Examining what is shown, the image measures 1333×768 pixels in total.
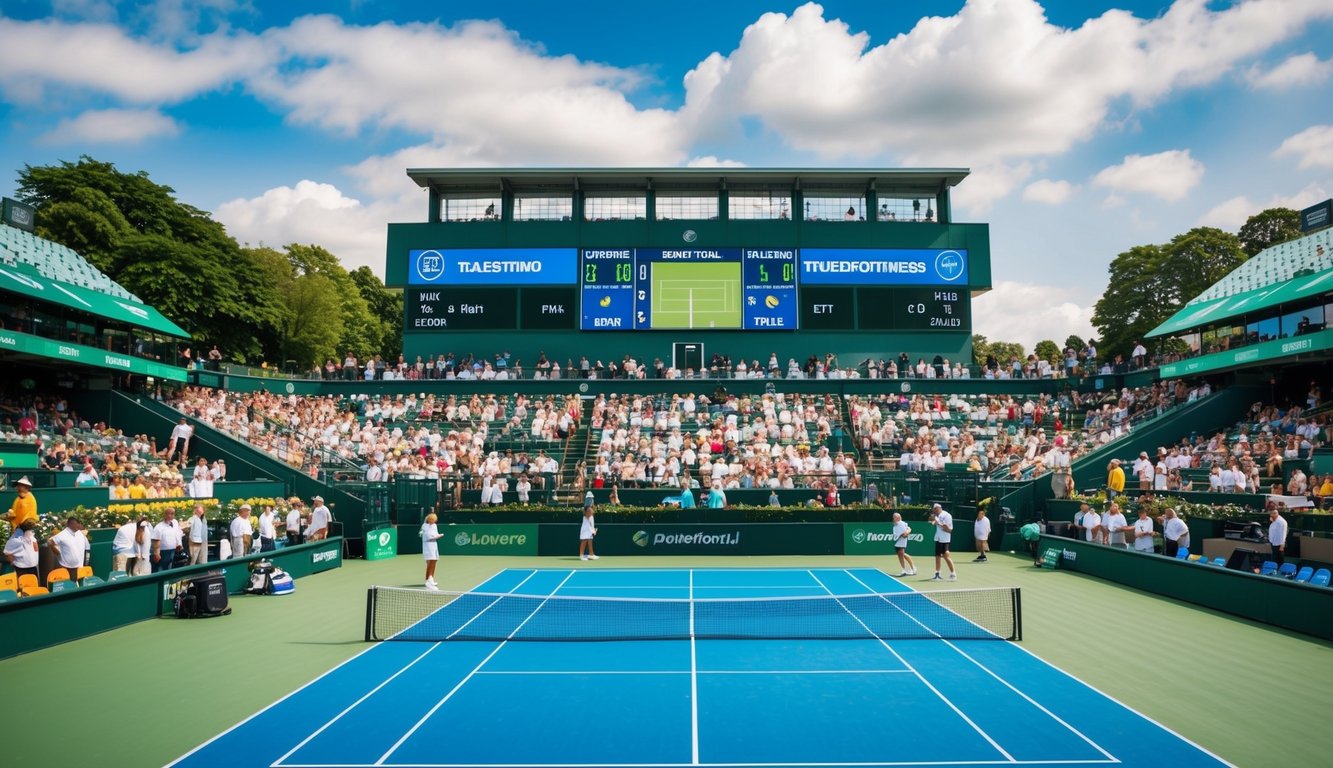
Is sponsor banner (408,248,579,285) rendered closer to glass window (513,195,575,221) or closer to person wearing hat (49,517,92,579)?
glass window (513,195,575,221)

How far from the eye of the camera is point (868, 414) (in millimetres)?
35781

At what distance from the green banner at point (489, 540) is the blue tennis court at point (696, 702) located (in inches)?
407

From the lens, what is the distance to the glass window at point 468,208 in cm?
4309

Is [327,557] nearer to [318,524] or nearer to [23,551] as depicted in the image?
[318,524]

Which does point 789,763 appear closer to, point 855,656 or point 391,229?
point 855,656

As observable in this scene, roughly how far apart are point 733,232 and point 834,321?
6.37 meters

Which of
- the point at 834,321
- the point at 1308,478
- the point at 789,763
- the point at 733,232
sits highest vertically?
the point at 733,232

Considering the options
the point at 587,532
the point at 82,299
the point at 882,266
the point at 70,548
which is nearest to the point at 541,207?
the point at 882,266

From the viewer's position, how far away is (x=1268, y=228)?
57625 mm

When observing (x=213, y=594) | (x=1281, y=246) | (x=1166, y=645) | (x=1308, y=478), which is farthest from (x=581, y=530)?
(x=1281, y=246)

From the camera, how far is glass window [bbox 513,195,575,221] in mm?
42781

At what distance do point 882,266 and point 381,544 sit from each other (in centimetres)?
2680

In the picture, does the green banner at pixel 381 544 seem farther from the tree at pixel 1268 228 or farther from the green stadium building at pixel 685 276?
the tree at pixel 1268 228

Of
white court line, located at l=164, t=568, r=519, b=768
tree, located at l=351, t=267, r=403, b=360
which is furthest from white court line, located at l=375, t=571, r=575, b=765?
tree, located at l=351, t=267, r=403, b=360
